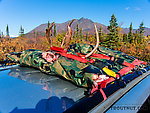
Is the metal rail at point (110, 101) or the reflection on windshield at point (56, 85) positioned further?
the reflection on windshield at point (56, 85)

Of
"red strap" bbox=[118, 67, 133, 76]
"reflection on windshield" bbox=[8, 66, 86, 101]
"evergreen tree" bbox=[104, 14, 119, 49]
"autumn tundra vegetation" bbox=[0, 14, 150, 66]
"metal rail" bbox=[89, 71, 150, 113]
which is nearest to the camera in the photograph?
"metal rail" bbox=[89, 71, 150, 113]

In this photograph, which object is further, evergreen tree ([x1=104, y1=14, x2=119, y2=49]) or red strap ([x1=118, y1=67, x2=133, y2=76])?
evergreen tree ([x1=104, y1=14, x2=119, y2=49])

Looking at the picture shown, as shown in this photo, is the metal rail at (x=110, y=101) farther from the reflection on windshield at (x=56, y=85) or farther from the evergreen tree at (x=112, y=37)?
the evergreen tree at (x=112, y=37)

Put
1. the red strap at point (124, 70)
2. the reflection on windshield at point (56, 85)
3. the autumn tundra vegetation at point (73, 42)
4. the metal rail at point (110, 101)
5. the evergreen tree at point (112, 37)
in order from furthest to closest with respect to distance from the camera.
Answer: the evergreen tree at point (112, 37)
the autumn tundra vegetation at point (73, 42)
the red strap at point (124, 70)
the reflection on windshield at point (56, 85)
the metal rail at point (110, 101)

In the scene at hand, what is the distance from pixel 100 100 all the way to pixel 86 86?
0.22 meters

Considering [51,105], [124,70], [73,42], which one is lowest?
[51,105]

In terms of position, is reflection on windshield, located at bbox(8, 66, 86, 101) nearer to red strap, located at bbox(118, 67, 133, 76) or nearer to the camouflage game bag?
the camouflage game bag

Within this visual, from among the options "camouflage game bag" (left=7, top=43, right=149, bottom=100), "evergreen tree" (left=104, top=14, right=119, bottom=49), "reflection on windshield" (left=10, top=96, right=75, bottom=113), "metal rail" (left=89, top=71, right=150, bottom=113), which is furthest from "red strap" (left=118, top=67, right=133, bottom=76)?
"evergreen tree" (left=104, top=14, right=119, bottom=49)

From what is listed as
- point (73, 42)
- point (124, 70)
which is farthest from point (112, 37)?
point (124, 70)

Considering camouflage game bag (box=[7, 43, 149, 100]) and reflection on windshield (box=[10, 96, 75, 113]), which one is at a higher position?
camouflage game bag (box=[7, 43, 149, 100])

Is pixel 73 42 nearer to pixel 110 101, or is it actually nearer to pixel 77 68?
pixel 77 68

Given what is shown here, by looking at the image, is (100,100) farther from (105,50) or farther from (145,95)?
(105,50)

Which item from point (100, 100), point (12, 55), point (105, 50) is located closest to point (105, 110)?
point (100, 100)

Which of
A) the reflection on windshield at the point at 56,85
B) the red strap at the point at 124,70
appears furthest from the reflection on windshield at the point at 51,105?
the red strap at the point at 124,70
